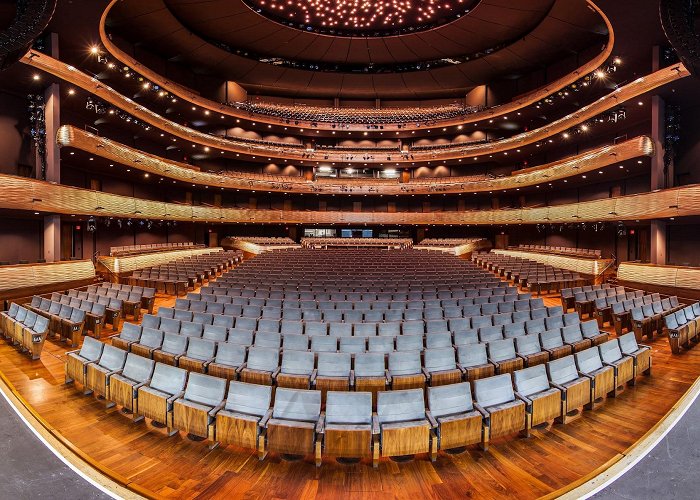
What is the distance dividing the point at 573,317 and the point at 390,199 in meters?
18.0

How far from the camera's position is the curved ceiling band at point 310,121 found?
1111 centimetres

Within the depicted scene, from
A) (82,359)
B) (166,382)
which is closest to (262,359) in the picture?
(166,382)

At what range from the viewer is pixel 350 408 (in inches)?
113

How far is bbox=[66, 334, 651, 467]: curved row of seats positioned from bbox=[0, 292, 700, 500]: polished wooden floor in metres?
0.13

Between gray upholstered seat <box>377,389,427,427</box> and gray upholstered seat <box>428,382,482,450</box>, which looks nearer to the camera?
gray upholstered seat <box>428,382,482,450</box>

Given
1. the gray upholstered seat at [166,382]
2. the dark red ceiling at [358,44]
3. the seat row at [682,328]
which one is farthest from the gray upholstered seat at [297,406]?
the dark red ceiling at [358,44]

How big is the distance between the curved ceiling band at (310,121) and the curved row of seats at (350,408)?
31.5 ft

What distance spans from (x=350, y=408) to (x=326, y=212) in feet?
60.7

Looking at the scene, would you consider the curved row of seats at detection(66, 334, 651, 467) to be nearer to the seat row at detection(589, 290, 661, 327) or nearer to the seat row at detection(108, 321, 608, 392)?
the seat row at detection(108, 321, 608, 392)

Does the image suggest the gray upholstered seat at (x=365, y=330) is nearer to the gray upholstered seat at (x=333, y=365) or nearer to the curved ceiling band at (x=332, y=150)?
the gray upholstered seat at (x=333, y=365)

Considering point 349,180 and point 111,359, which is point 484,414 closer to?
Answer: point 111,359

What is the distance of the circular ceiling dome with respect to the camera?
14.4 meters

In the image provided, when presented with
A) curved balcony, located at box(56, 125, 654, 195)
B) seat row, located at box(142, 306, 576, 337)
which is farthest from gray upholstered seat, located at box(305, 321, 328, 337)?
curved balcony, located at box(56, 125, 654, 195)

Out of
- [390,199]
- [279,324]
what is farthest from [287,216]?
[279,324]
